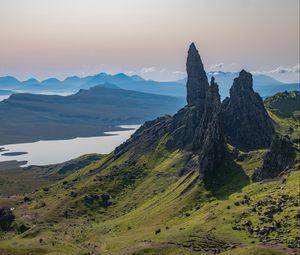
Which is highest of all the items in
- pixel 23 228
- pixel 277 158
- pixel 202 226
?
pixel 277 158

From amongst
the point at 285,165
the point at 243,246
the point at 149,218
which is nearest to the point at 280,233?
the point at 243,246

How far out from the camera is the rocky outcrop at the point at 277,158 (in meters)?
170

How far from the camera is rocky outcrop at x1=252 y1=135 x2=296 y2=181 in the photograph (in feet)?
559

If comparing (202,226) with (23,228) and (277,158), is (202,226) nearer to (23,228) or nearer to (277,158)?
(277,158)

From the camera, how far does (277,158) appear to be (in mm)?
171750

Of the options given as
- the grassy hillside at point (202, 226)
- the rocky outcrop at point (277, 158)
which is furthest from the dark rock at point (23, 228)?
the rocky outcrop at point (277, 158)

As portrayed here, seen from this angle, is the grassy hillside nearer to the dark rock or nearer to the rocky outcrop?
the dark rock

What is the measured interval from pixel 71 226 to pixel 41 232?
48.1 ft

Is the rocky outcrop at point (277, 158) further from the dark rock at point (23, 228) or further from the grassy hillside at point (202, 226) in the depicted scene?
the dark rock at point (23, 228)

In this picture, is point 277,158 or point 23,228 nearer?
point 277,158

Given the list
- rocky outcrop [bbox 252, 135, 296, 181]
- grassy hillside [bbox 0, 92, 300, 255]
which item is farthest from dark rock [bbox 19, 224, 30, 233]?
rocky outcrop [bbox 252, 135, 296, 181]

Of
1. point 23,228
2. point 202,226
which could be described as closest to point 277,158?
point 202,226

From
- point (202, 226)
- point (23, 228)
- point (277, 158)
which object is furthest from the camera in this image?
point (23, 228)

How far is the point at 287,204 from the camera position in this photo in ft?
440
